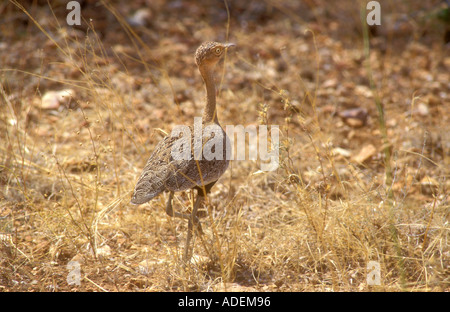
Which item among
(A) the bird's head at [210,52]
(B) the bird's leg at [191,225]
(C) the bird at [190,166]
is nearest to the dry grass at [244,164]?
(B) the bird's leg at [191,225]

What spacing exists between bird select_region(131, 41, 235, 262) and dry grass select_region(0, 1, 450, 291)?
29 cm

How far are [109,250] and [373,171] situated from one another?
2.28m

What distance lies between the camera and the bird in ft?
9.15

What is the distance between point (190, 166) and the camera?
111 inches

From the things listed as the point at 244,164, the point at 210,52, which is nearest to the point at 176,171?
the point at 210,52

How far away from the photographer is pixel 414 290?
2.65 m

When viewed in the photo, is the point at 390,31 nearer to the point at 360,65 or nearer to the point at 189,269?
the point at 360,65

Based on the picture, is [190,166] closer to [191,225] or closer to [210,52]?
[191,225]

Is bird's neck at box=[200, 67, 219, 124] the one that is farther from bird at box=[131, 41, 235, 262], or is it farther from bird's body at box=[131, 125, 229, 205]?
bird's body at box=[131, 125, 229, 205]

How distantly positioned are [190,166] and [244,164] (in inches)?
52.4

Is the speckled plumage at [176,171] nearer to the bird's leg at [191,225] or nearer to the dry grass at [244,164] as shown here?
the bird's leg at [191,225]

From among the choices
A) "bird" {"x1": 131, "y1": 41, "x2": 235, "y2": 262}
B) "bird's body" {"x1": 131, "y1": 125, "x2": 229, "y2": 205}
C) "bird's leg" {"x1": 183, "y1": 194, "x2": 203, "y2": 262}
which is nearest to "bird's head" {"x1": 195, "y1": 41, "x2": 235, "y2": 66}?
"bird" {"x1": 131, "y1": 41, "x2": 235, "y2": 262}

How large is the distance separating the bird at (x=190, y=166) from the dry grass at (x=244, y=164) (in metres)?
0.29

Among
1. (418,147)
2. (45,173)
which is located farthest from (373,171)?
(45,173)
